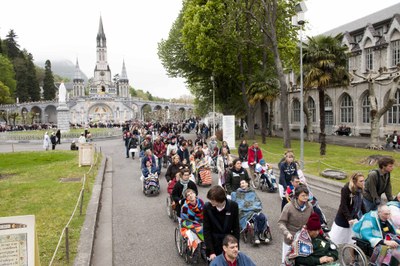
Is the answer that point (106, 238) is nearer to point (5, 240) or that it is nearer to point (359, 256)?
point (5, 240)

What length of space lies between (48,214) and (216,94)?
96.3 ft

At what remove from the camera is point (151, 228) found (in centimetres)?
859

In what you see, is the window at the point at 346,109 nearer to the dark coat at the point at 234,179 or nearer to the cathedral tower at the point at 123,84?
the dark coat at the point at 234,179

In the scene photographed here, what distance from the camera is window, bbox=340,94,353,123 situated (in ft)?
124

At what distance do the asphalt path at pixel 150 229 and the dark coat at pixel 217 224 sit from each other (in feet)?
6.13

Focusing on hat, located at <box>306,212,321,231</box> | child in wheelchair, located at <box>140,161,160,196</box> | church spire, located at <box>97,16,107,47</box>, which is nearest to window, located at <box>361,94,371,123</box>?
child in wheelchair, located at <box>140,161,160,196</box>

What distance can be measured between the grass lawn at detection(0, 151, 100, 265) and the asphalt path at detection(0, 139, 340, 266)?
91cm

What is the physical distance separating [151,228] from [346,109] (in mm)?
35363


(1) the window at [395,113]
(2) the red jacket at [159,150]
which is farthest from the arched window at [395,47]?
(2) the red jacket at [159,150]

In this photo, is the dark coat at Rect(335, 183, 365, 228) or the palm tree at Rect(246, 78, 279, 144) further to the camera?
the palm tree at Rect(246, 78, 279, 144)

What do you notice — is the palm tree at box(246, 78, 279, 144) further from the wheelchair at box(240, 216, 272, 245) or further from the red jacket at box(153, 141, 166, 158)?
the wheelchair at box(240, 216, 272, 245)

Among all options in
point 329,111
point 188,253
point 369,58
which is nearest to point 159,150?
point 188,253

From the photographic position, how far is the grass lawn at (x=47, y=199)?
7.16 metres

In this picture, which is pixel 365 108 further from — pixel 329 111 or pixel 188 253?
pixel 188 253
